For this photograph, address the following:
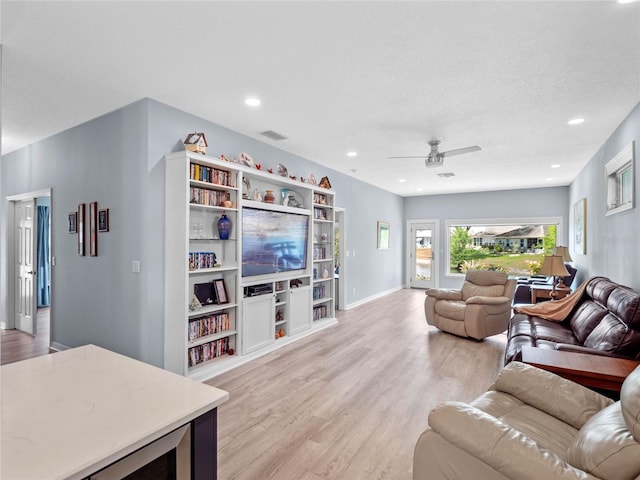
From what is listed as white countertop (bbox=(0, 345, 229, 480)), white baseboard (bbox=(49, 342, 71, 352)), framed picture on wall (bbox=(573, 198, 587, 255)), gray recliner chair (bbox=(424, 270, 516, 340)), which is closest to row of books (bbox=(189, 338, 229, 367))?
white baseboard (bbox=(49, 342, 71, 352))

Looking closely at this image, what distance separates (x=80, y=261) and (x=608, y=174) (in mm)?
6202

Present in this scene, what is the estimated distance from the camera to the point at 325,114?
3.58m

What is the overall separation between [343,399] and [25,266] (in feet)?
17.2

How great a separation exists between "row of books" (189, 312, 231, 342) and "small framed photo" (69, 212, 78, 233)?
6.05 ft

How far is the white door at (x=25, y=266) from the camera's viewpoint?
502 centimetres

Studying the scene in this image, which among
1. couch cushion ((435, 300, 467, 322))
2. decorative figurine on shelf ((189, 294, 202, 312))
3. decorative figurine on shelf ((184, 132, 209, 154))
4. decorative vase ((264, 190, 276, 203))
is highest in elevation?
decorative figurine on shelf ((184, 132, 209, 154))

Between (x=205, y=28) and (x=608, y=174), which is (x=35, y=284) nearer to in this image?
(x=205, y=28)

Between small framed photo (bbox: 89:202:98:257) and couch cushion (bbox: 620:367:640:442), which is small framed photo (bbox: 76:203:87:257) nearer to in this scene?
small framed photo (bbox: 89:202:98:257)

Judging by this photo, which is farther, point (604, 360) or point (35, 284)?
point (35, 284)

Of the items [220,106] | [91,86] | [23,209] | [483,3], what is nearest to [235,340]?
[220,106]

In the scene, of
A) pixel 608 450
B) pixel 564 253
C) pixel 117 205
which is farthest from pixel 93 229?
pixel 564 253

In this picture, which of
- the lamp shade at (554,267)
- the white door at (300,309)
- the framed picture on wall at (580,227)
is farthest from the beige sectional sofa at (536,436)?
the framed picture on wall at (580,227)

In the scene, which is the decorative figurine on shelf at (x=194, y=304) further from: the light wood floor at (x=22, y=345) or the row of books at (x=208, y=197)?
the light wood floor at (x=22, y=345)

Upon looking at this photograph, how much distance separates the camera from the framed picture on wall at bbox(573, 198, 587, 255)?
18.2 feet
